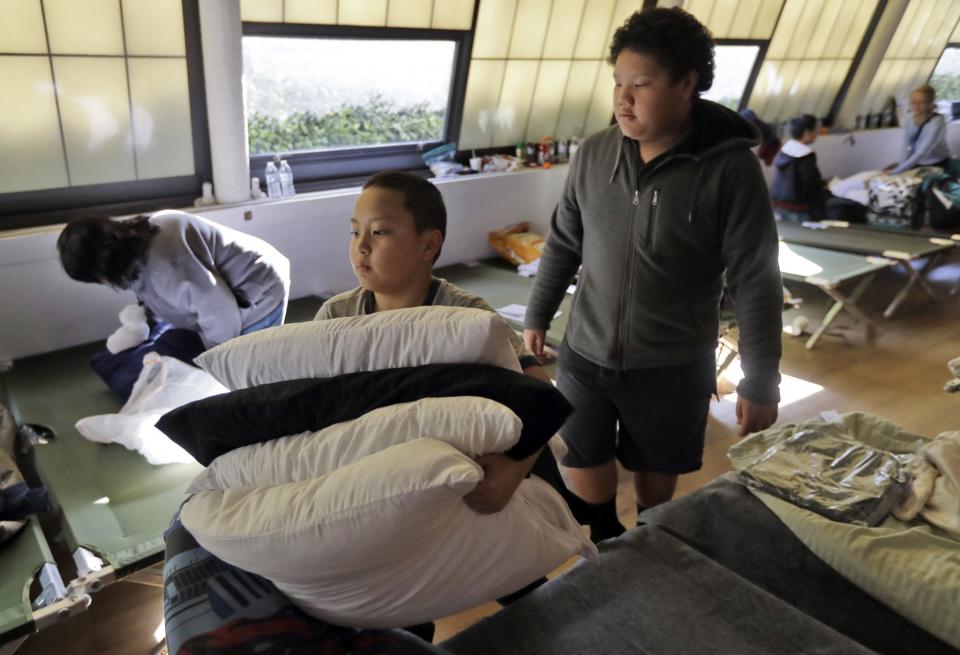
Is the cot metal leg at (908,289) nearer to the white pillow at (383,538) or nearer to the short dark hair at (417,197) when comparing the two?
the short dark hair at (417,197)

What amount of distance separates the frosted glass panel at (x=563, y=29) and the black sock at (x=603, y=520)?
136 inches

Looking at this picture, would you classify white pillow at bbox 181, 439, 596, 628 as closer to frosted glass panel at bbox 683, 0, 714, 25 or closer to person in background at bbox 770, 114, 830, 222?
frosted glass panel at bbox 683, 0, 714, 25

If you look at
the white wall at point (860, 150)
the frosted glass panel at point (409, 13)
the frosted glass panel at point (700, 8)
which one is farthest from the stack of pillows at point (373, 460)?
the white wall at point (860, 150)

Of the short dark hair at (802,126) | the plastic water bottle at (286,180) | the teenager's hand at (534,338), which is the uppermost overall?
the short dark hair at (802,126)

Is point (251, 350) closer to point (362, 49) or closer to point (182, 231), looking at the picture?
point (182, 231)

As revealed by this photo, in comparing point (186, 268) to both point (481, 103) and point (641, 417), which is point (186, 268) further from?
point (481, 103)

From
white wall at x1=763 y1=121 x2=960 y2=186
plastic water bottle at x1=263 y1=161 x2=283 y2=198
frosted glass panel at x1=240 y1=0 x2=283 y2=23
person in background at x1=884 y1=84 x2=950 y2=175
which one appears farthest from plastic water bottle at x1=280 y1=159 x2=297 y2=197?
person in background at x1=884 y1=84 x2=950 y2=175

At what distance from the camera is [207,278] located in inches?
98.5

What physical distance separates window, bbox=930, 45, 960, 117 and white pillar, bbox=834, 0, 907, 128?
1372mm

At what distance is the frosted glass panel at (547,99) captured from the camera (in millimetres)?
4645

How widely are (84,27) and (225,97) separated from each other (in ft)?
1.89

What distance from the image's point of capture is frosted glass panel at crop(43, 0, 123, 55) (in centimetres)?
273

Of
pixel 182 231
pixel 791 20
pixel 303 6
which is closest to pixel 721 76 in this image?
pixel 791 20

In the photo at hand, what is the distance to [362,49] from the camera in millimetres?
3740
